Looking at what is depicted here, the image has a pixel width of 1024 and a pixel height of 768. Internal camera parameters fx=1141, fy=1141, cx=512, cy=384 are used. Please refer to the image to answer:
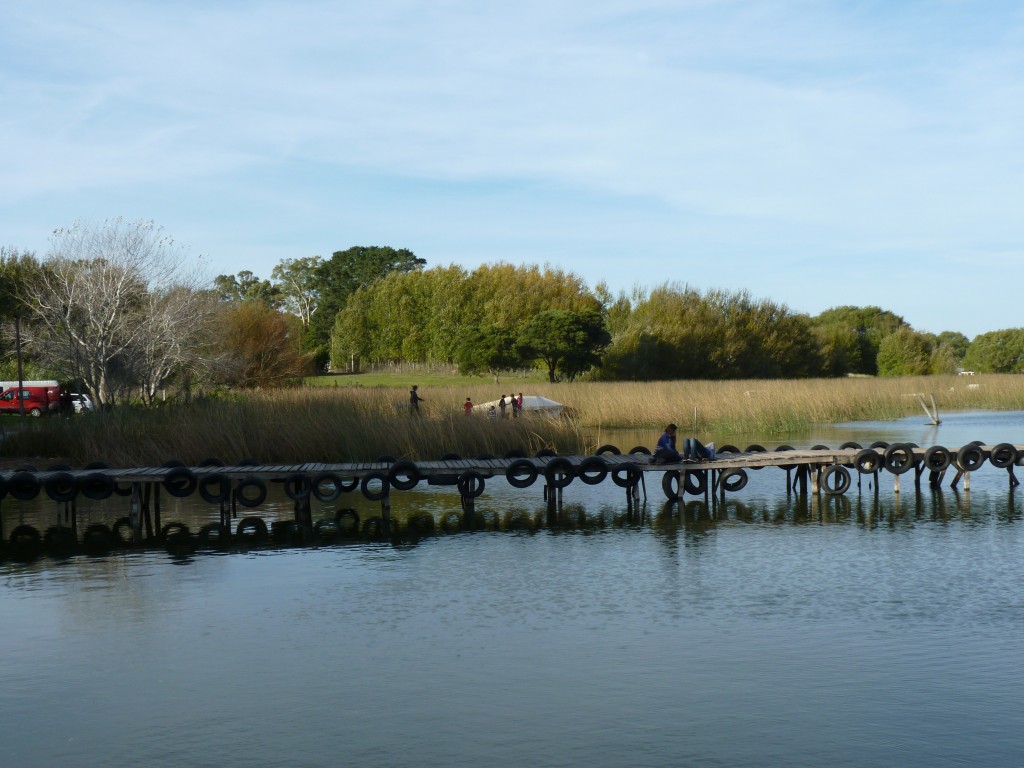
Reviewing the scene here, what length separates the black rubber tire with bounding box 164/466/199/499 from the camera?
802 inches

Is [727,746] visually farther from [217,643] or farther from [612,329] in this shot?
[612,329]

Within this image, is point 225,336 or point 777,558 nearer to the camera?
point 777,558

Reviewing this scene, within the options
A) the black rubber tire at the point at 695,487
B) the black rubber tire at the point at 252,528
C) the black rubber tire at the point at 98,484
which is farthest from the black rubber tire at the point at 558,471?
the black rubber tire at the point at 98,484

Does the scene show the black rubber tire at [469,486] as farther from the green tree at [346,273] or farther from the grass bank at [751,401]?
the green tree at [346,273]

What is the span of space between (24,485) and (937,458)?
1767 centimetres

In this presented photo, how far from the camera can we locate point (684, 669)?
10227 mm

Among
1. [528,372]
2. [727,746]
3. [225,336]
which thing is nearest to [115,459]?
[727,746]

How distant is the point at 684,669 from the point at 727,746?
1839 mm

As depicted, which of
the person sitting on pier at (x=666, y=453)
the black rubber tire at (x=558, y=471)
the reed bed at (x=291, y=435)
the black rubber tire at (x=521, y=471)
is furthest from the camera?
the reed bed at (x=291, y=435)

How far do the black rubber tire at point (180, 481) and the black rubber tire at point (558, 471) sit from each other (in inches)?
257

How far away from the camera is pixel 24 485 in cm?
2048

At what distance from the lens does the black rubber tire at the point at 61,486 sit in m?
20.4

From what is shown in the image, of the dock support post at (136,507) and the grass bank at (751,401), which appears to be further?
the grass bank at (751,401)

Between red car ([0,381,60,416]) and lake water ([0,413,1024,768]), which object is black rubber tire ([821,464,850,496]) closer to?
lake water ([0,413,1024,768])
